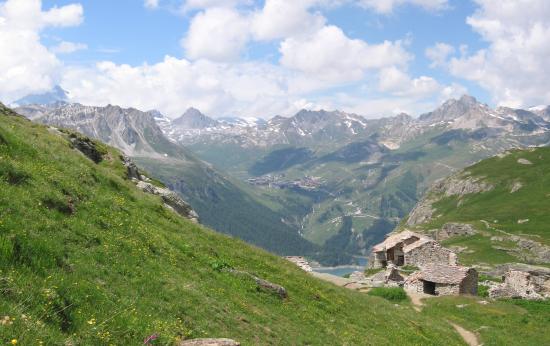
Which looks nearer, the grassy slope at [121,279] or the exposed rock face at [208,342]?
the grassy slope at [121,279]

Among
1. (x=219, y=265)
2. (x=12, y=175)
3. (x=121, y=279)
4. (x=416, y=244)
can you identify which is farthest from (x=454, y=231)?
(x=12, y=175)

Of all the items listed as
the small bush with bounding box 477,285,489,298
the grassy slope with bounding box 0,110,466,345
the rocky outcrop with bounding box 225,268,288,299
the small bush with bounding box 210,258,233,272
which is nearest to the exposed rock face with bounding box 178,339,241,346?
the grassy slope with bounding box 0,110,466,345

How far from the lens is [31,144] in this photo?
27156 millimetres

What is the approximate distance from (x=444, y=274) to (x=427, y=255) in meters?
30.0

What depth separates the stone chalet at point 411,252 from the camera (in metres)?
91.3

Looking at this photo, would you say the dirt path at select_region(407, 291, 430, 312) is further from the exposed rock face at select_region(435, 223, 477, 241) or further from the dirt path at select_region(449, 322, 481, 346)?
the exposed rock face at select_region(435, 223, 477, 241)

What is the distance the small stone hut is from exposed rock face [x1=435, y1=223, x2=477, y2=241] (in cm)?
10221

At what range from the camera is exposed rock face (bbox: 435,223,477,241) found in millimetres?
159613

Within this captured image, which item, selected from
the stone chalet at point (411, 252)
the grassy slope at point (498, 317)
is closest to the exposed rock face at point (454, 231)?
the stone chalet at point (411, 252)

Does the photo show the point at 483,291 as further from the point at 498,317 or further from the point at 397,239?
the point at 397,239

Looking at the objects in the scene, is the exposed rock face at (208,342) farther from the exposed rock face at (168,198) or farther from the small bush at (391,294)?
the small bush at (391,294)

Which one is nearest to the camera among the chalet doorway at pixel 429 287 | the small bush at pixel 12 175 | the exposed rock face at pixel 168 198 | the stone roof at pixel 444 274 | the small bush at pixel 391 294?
the small bush at pixel 12 175

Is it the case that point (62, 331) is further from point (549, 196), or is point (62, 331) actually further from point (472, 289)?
point (549, 196)

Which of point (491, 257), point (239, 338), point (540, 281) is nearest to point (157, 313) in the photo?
point (239, 338)
